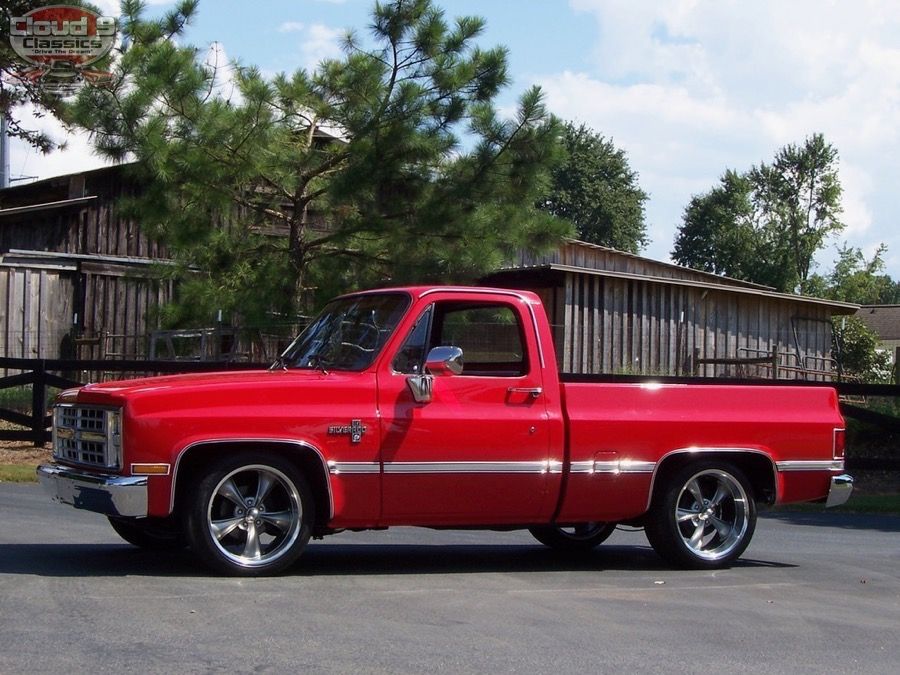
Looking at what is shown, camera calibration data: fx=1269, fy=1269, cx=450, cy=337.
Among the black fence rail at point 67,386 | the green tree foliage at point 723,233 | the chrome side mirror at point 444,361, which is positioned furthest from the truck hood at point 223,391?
the green tree foliage at point 723,233

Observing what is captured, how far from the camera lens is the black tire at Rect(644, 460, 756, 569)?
900 cm

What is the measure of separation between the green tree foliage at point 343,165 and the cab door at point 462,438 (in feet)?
28.5

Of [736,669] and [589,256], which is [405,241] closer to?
[736,669]

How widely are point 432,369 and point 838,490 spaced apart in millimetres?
3403

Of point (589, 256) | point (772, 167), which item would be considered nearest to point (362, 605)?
point (589, 256)

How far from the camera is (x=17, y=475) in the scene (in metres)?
15.5

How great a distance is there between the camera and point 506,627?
6660 millimetres

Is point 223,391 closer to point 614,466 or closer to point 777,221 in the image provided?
point 614,466

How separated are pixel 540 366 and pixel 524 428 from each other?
1.64 ft

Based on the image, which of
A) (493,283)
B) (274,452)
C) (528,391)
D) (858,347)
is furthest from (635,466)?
(858,347)

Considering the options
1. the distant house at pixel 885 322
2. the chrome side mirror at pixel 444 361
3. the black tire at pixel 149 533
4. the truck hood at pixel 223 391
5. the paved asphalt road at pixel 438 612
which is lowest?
the paved asphalt road at pixel 438 612

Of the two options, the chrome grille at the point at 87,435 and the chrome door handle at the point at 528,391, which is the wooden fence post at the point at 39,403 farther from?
the chrome door handle at the point at 528,391

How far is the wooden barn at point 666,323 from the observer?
84.3ft

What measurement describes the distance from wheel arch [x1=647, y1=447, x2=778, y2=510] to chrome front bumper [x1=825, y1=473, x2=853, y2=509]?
466 mm
